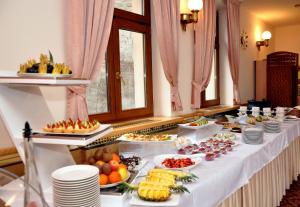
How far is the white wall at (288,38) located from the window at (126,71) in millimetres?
4627

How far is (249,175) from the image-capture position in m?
1.75

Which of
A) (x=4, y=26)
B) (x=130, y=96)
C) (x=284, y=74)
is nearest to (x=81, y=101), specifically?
(x=4, y=26)

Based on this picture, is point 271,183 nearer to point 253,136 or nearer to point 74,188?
point 253,136

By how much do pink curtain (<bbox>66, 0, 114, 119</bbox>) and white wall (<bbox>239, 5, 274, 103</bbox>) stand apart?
10.6 ft

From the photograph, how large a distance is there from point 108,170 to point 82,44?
91cm

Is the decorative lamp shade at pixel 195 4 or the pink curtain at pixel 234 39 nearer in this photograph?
the decorative lamp shade at pixel 195 4

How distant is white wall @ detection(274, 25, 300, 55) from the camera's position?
623cm

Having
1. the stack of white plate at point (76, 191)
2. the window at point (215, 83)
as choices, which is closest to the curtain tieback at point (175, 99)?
the window at point (215, 83)

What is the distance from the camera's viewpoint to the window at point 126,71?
2.31m

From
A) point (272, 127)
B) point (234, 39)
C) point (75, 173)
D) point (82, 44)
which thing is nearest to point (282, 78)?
point (234, 39)

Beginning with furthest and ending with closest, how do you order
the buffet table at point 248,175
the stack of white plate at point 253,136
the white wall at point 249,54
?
the white wall at point 249,54 → the stack of white plate at point 253,136 → the buffet table at point 248,175

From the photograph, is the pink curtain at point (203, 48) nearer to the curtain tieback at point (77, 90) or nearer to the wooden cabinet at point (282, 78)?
the curtain tieback at point (77, 90)

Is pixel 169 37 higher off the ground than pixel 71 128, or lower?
higher

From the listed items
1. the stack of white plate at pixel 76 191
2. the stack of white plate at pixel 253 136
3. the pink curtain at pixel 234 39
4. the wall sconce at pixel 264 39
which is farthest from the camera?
the wall sconce at pixel 264 39
